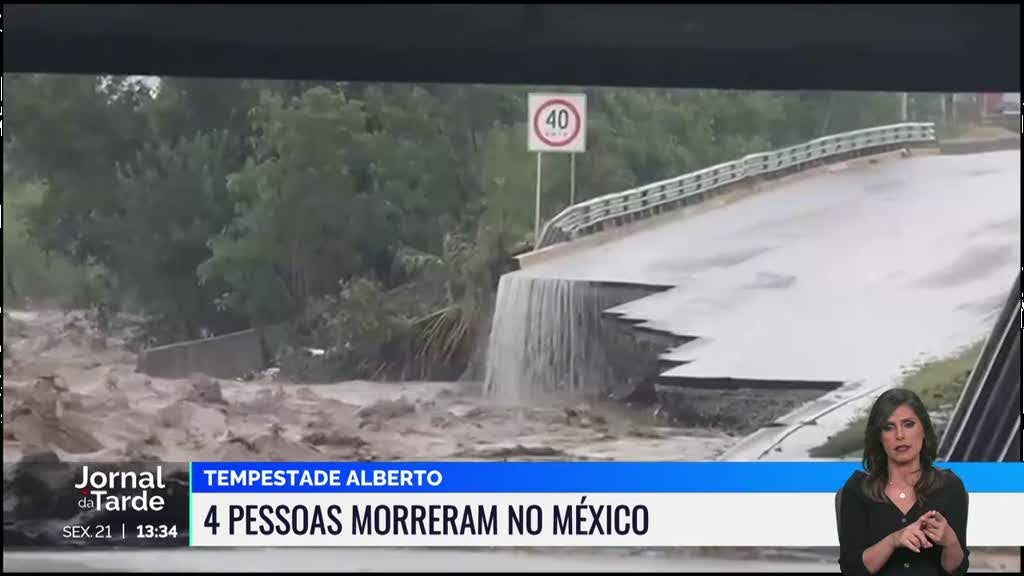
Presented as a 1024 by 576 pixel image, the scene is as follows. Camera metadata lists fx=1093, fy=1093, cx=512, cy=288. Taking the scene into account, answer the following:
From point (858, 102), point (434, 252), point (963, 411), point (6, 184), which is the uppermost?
point (858, 102)

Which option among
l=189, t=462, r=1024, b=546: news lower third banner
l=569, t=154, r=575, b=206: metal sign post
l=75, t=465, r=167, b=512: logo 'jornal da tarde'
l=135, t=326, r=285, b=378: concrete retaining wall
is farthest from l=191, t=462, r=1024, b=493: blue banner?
l=569, t=154, r=575, b=206: metal sign post

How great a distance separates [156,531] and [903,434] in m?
3.17

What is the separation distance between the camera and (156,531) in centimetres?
427

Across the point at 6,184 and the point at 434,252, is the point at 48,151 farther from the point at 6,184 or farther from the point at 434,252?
the point at 434,252

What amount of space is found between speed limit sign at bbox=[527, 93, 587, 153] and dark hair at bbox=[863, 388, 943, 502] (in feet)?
7.51

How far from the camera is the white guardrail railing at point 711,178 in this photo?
4180 mm

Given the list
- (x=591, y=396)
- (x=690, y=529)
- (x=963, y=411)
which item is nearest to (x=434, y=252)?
(x=591, y=396)

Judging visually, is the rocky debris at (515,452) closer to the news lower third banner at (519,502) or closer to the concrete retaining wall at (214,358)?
the news lower third banner at (519,502)

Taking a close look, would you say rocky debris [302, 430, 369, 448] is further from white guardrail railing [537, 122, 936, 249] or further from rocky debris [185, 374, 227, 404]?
white guardrail railing [537, 122, 936, 249]

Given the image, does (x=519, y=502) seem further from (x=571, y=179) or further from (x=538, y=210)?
(x=571, y=179)

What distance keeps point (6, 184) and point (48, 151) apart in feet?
0.70

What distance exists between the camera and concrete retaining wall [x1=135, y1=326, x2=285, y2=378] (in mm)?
4180

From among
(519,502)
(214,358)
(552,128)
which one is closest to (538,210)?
(552,128)

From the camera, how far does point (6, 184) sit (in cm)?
419
